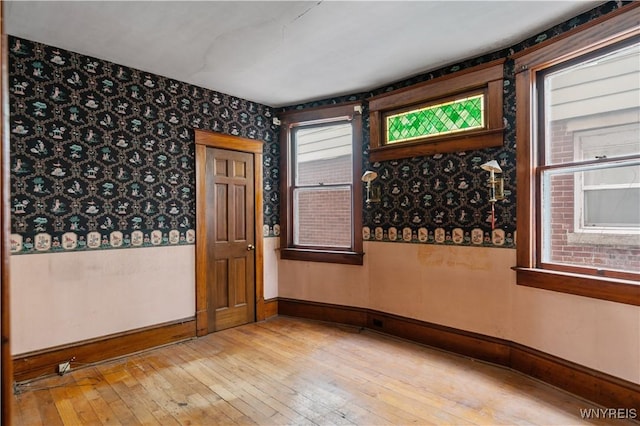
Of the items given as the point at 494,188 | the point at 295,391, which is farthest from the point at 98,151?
the point at 494,188

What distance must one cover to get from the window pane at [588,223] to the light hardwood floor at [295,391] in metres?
1.02

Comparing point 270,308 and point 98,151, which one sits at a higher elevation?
point 98,151

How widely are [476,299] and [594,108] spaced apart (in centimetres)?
178

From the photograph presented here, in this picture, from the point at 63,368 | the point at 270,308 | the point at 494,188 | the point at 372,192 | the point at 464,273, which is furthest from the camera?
the point at 270,308

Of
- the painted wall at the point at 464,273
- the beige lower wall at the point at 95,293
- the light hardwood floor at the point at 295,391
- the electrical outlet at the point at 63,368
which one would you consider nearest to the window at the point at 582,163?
the painted wall at the point at 464,273

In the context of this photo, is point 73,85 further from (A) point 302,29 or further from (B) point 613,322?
(B) point 613,322

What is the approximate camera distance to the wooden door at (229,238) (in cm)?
396

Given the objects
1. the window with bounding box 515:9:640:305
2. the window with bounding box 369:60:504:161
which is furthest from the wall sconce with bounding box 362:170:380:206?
the window with bounding box 515:9:640:305

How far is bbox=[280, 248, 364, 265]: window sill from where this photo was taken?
13.3 feet

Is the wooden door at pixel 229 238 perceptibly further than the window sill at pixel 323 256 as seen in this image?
No

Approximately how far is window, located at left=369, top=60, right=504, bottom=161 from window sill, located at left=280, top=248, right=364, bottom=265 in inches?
45.1

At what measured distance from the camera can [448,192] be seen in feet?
11.0

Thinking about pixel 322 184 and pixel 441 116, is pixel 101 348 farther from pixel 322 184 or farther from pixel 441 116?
pixel 441 116

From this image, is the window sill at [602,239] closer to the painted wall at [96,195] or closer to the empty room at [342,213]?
the empty room at [342,213]
